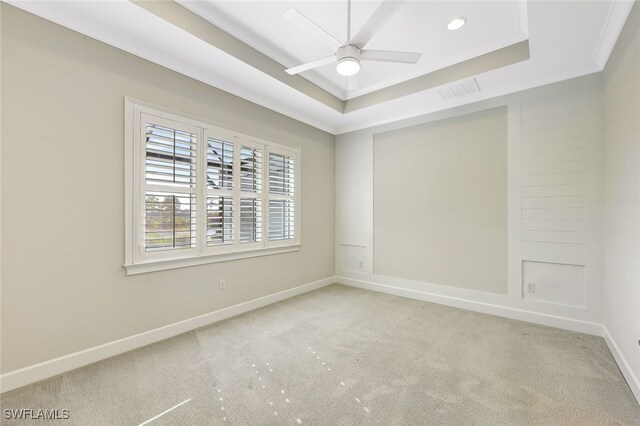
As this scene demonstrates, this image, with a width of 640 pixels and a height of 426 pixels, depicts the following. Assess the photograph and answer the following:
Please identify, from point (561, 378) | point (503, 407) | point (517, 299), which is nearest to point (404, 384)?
point (503, 407)

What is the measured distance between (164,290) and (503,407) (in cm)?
301

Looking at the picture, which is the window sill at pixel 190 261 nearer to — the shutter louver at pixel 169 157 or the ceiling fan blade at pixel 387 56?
the shutter louver at pixel 169 157

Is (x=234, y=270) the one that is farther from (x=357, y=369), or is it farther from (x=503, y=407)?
(x=503, y=407)

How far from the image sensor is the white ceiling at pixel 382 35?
2158mm

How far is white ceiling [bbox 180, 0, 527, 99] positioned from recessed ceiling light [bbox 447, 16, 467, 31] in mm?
42

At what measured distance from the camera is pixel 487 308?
351 centimetres

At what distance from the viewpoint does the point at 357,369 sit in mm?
2264

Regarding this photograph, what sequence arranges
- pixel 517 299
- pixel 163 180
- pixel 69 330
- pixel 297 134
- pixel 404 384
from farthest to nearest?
pixel 297 134 → pixel 517 299 → pixel 163 180 → pixel 69 330 → pixel 404 384

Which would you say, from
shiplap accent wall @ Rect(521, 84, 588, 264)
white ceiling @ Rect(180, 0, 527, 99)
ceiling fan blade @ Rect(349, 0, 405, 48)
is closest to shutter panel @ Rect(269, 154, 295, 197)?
white ceiling @ Rect(180, 0, 527, 99)

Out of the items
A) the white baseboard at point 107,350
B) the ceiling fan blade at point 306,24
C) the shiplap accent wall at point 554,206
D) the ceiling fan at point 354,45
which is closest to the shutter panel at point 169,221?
the white baseboard at point 107,350

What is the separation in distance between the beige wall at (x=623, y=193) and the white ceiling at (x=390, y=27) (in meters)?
0.86

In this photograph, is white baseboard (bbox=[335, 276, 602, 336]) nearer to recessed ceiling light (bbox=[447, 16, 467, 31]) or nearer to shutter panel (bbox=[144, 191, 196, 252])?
shutter panel (bbox=[144, 191, 196, 252])

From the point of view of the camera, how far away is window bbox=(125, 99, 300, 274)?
2588mm

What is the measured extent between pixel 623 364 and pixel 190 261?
13.0 ft
